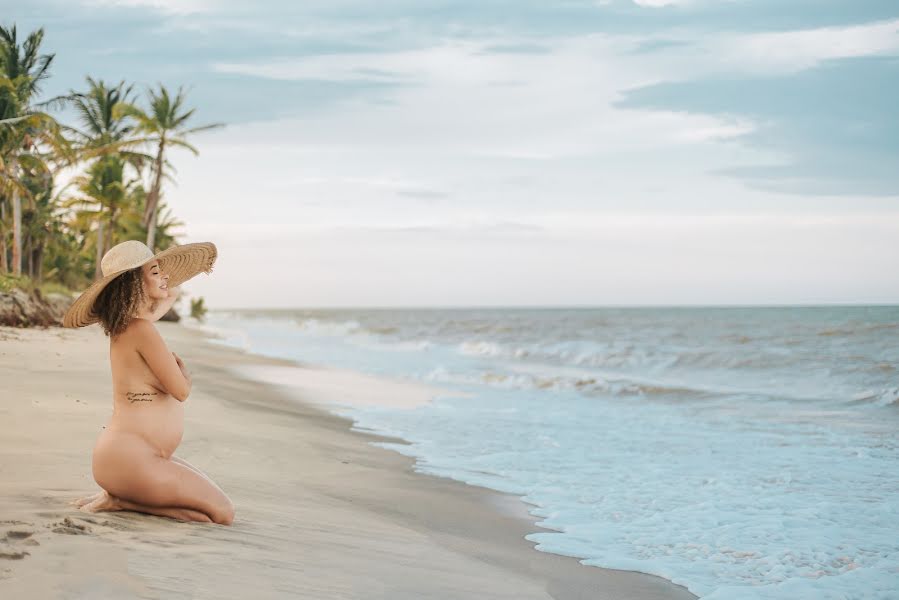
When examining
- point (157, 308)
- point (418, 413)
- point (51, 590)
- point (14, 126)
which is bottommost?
point (418, 413)

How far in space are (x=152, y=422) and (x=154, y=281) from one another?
0.74 metres

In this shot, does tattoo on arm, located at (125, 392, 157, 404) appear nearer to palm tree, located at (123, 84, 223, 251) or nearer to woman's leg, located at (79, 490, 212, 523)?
woman's leg, located at (79, 490, 212, 523)

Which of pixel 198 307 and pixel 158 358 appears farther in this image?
pixel 198 307

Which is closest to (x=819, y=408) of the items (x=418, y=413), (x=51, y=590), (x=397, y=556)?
(x=418, y=413)

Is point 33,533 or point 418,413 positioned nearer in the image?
point 33,533

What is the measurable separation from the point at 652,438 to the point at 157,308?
7529 millimetres

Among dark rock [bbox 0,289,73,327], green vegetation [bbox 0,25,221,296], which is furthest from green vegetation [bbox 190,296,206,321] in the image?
dark rock [bbox 0,289,73,327]

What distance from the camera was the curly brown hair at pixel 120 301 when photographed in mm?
4301

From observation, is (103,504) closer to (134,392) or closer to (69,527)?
(69,527)

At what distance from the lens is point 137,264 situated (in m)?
4.20

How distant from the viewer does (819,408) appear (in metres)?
14.6

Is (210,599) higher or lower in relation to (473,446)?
higher

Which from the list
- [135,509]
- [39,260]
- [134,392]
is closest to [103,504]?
[135,509]

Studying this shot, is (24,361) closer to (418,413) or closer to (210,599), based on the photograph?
(418,413)
